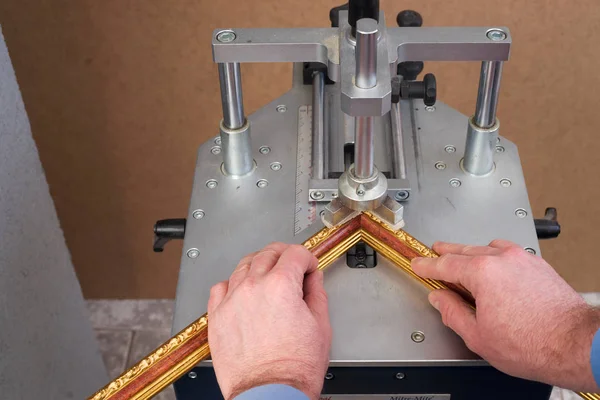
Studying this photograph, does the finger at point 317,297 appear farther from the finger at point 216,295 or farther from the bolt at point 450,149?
the bolt at point 450,149

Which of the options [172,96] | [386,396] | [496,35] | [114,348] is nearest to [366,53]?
[496,35]

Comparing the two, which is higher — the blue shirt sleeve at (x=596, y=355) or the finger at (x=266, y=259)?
the finger at (x=266, y=259)

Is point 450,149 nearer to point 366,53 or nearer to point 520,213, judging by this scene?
point 520,213

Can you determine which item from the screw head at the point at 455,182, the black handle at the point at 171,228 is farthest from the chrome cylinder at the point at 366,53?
the black handle at the point at 171,228

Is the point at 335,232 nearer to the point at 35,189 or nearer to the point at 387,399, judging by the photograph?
the point at 387,399

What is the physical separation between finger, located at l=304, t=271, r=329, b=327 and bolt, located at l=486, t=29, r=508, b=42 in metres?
0.33

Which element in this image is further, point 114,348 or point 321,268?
point 114,348

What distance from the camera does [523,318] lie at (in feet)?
2.52

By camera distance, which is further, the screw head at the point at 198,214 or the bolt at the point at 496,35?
the screw head at the point at 198,214

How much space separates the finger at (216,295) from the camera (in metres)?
0.80

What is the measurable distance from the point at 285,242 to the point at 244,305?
159 mm

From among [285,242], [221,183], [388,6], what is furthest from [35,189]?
[388,6]

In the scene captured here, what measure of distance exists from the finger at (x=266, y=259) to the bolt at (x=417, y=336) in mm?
173

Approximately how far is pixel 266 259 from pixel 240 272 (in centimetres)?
3
